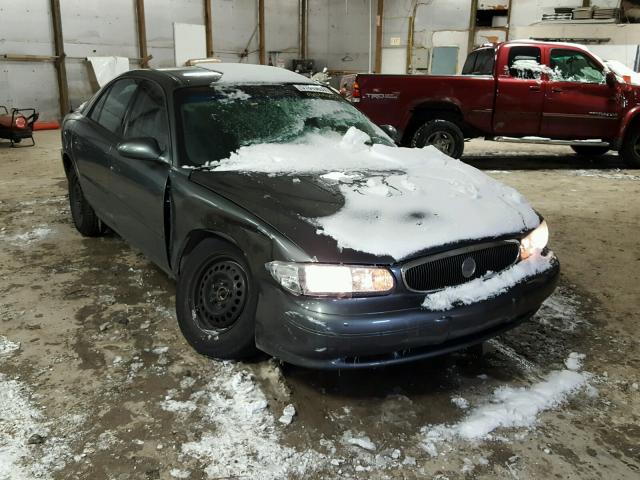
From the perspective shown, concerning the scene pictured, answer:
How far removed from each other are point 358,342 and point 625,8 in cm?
1630

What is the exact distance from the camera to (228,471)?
6.66 ft

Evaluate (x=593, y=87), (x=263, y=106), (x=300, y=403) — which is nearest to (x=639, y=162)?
(x=593, y=87)

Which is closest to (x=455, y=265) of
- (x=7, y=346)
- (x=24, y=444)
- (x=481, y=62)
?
(x=24, y=444)

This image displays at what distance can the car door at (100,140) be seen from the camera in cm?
375

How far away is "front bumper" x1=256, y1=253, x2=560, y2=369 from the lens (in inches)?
84.6

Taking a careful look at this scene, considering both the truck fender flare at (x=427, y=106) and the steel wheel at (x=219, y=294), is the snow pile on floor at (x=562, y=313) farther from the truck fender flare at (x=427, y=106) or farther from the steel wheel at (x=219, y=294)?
the truck fender flare at (x=427, y=106)

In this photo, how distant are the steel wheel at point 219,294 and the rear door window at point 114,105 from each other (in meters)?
1.55

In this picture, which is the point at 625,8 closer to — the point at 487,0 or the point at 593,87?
the point at 487,0

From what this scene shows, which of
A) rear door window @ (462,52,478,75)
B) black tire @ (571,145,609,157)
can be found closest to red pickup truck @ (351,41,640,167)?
rear door window @ (462,52,478,75)

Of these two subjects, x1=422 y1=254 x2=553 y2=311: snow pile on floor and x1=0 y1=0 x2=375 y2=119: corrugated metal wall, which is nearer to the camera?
x1=422 y1=254 x2=553 y2=311: snow pile on floor

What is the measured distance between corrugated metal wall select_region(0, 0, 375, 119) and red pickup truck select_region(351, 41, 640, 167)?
368 inches

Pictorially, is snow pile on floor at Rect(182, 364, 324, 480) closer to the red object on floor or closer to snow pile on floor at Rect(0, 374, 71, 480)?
snow pile on floor at Rect(0, 374, 71, 480)

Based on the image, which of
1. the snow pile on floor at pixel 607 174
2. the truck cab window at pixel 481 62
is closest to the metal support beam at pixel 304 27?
the truck cab window at pixel 481 62

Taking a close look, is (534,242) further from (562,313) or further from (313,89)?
(313,89)
